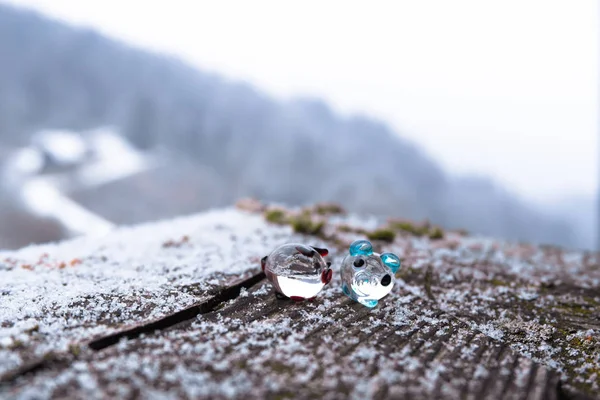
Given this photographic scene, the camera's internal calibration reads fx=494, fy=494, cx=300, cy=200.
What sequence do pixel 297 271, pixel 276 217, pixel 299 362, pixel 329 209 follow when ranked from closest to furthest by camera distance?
pixel 299 362
pixel 297 271
pixel 276 217
pixel 329 209

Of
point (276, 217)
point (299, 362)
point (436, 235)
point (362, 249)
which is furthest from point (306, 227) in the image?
point (299, 362)

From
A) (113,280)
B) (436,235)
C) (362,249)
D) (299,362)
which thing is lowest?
(436,235)

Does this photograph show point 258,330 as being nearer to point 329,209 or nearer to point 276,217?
point 276,217

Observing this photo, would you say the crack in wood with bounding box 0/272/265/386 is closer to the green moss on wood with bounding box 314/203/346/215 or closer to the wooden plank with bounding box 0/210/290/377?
the wooden plank with bounding box 0/210/290/377

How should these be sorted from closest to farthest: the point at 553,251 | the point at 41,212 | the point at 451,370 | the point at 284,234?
the point at 451,370 < the point at 284,234 < the point at 553,251 < the point at 41,212

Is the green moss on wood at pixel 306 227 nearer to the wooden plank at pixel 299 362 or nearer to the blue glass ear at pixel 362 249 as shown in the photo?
the blue glass ear at pixel 362 249

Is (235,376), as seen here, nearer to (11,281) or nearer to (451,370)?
(451,370)

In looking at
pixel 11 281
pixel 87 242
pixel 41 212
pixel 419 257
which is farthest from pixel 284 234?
pixel 41 212
